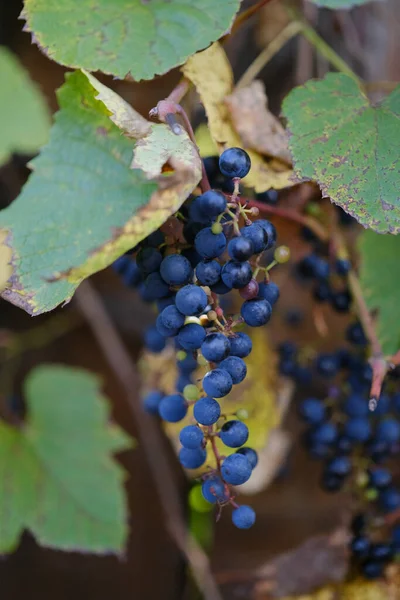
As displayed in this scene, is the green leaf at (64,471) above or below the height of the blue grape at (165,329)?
below

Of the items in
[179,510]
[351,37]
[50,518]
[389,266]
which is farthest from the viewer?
[179,510]

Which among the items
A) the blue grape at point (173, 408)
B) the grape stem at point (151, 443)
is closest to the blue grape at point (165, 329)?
the blue grape at point (173, 408)

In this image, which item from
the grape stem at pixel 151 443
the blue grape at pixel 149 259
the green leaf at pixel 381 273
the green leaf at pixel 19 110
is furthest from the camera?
the grape stem at pixel 151 443

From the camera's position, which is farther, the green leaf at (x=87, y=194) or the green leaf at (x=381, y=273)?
the green leaf at (x=381, y=273)

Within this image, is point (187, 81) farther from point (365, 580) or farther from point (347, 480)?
point (365, 580)

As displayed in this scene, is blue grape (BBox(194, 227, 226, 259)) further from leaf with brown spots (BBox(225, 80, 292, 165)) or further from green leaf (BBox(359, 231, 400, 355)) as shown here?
green leaf (BBox(359, 231, 400, 355))

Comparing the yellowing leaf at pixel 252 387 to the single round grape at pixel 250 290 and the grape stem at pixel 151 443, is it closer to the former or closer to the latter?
the grape stem at pixel 151 443

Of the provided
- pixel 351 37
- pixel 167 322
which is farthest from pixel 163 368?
pixel 351 37
